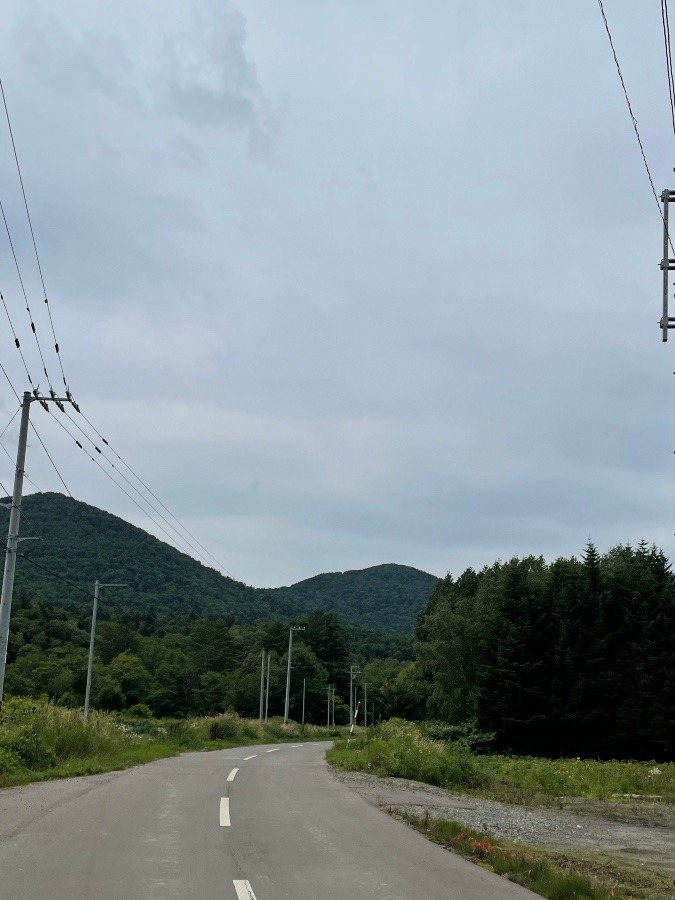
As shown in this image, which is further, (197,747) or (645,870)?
(197,747)

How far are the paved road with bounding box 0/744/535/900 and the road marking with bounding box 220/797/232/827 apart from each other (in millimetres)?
16

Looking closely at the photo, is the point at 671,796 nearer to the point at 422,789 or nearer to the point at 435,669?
the point at 422,789

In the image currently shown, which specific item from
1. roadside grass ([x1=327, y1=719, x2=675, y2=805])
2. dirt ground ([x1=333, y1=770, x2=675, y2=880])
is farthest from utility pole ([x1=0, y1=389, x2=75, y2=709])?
roadside grass ([x1=327, y1=719, x2=675, y2=805])

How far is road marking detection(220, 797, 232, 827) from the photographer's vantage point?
41.9 ft

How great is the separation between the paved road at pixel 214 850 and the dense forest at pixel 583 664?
41.1 meters

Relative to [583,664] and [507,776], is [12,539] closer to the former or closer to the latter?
[507,776]

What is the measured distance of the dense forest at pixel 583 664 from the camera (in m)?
53.7

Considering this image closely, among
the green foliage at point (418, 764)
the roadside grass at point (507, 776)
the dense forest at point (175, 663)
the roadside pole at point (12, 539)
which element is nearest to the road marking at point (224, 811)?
the roadside pole at point (12, 539)

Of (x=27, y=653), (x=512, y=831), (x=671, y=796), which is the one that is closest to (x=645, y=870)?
(x=512, y=831)

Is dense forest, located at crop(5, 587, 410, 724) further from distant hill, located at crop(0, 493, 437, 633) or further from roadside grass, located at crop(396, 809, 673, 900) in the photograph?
roadside grass, located at crop(396, 809, 673, 900)

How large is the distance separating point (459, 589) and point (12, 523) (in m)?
74.6

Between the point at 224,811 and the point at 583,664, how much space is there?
46.5 m

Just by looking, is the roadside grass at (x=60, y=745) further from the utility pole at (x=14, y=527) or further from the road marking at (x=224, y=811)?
the road marking at (x=224, y=811)

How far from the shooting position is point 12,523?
21.9m
